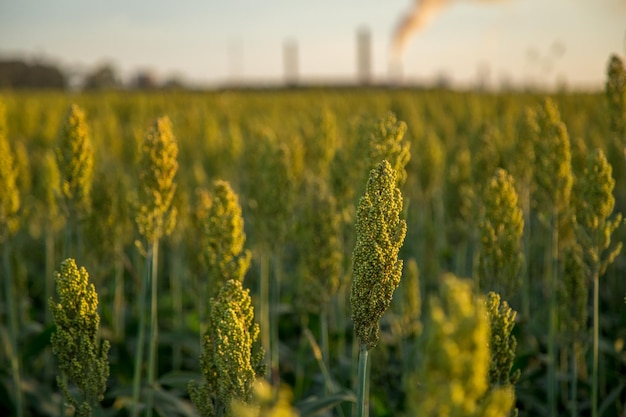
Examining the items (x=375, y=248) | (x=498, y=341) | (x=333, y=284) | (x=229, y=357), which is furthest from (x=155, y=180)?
(x=498, y=341)

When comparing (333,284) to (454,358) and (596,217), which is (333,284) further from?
(454,358)

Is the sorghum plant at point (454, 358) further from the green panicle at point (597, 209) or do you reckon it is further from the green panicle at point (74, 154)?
the green panicle at point (74, 154)

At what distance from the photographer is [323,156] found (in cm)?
503

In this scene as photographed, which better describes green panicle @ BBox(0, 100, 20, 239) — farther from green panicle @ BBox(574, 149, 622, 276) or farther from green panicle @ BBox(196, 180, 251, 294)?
green panicle @ BBox(574, 149, 622, 276)

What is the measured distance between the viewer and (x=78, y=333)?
222cm

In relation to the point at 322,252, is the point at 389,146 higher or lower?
higher

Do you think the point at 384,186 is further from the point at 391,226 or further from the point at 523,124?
the point at 523,124

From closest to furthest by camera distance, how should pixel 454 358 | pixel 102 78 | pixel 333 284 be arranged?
pixel 454 358 < pixel 333 284 < pixel 102 78

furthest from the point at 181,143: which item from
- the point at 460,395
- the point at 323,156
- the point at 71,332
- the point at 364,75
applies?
the point at 364,75

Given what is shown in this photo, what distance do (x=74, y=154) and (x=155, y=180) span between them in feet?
2.13

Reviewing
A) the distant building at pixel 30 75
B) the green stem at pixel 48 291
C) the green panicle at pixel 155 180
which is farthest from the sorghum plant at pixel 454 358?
the distant building at pixel 30 75

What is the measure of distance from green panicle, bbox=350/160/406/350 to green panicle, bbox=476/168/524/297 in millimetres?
960

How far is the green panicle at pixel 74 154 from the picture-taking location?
11.2ft

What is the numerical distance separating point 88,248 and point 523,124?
3.32 metres
